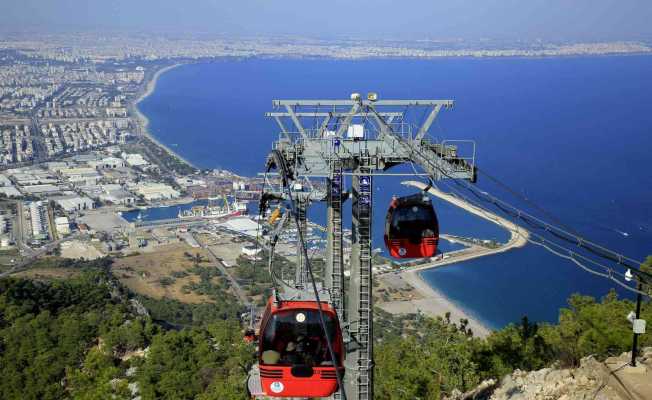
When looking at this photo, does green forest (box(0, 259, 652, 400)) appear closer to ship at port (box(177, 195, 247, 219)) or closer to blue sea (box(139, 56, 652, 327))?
blue sea (box(139, 56, 652, 327))

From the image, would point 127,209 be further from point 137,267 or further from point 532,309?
point 532,309

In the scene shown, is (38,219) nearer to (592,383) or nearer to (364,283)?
(364,283)

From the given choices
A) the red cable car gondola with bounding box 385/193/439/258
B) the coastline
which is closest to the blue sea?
the coastline

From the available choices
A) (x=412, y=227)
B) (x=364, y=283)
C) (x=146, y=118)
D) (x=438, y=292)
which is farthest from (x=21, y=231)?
(x=146, y=118)

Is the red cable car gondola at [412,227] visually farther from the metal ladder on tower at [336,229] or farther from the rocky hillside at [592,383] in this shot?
the rocky hillside at [592,383]

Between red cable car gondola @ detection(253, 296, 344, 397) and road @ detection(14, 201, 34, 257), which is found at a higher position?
red cable car gondola @ detection(253, 296, 344, 397)

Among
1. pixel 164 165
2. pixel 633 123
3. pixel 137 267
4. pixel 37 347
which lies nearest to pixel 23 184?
pixel 164 165
